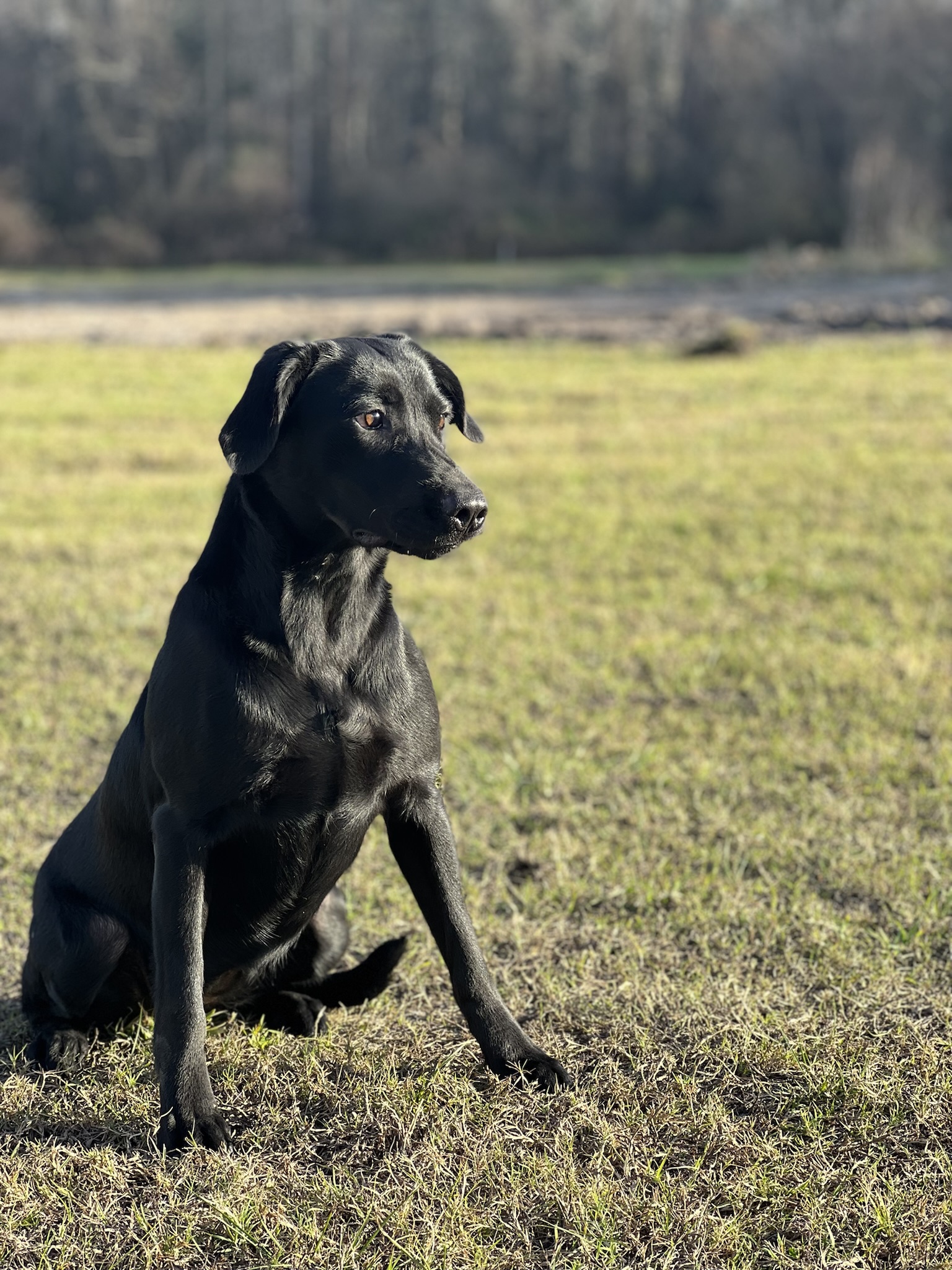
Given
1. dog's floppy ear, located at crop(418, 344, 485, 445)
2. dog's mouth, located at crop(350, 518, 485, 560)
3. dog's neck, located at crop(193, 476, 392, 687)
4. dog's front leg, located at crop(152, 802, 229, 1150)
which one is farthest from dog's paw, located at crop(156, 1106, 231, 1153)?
dog's floppy ear, located at crop(418, 344, 485, 445)

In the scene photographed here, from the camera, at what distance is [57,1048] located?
2.78 m

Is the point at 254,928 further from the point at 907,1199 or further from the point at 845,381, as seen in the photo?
the point at 845,381

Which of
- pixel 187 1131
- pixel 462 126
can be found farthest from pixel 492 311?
pixel 462 126

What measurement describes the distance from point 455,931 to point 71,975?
0.81m

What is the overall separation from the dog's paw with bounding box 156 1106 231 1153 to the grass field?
5cm

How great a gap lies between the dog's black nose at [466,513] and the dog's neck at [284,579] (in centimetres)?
26

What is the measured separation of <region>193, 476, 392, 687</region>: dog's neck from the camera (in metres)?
2.50

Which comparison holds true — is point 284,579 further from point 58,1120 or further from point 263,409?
point 58,1120

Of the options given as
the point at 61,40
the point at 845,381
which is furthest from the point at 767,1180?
the point at 61,40

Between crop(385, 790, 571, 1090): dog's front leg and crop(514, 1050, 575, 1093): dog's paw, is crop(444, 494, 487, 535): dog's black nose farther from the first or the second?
crop(514, 1050, 575, 1093): dog's paw

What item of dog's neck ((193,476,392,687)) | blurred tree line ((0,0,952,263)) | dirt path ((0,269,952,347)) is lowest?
dog's neck ((193,476,392,687))

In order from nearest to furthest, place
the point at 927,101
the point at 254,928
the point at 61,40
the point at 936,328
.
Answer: the point at 254,928, the point at 936,328, the point at 927,101, the point at 61,40

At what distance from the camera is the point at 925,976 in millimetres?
3127

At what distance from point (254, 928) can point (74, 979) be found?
42 cm
